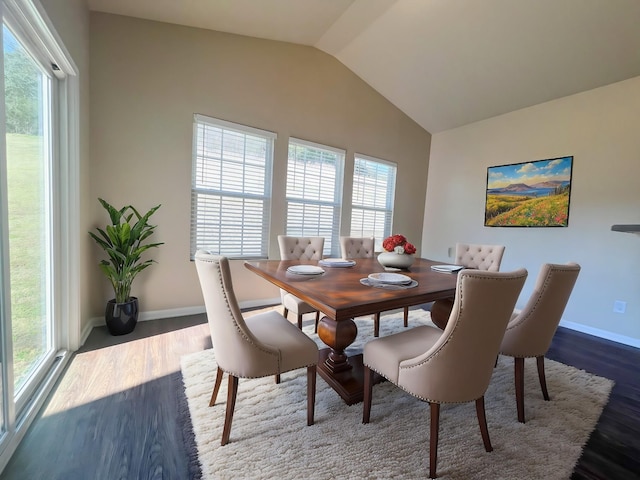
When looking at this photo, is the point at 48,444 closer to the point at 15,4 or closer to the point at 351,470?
the point at 351,470

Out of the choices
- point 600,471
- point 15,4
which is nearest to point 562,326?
point 600,471

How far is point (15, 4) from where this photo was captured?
1.31m

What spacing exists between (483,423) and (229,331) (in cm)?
133

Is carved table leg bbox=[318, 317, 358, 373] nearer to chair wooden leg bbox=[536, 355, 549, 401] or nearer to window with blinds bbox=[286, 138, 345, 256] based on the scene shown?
chair wooden leg bbox=[536, 355, 549, 401]

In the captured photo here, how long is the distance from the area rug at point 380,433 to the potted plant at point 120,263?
3.25 ft

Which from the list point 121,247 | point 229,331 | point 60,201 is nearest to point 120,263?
point 121,247

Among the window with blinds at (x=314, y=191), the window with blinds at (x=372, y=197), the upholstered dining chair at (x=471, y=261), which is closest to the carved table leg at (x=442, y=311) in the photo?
the upholstered dining chair at (x=471, y=261)

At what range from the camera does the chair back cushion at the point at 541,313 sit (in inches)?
60.7

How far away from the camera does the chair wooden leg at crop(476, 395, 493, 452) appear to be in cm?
135

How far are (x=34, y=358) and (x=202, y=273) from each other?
1.44 meters

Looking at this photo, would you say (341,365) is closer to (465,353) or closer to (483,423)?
(483,423)

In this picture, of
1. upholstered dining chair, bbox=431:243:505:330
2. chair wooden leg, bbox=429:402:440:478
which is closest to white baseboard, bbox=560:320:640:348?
upholstered dining chair, bbox=431:243:505:330

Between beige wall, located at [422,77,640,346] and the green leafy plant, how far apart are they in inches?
177

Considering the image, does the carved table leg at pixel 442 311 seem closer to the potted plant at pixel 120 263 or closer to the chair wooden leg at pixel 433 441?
the chair wooden leg at pixel 433 441
